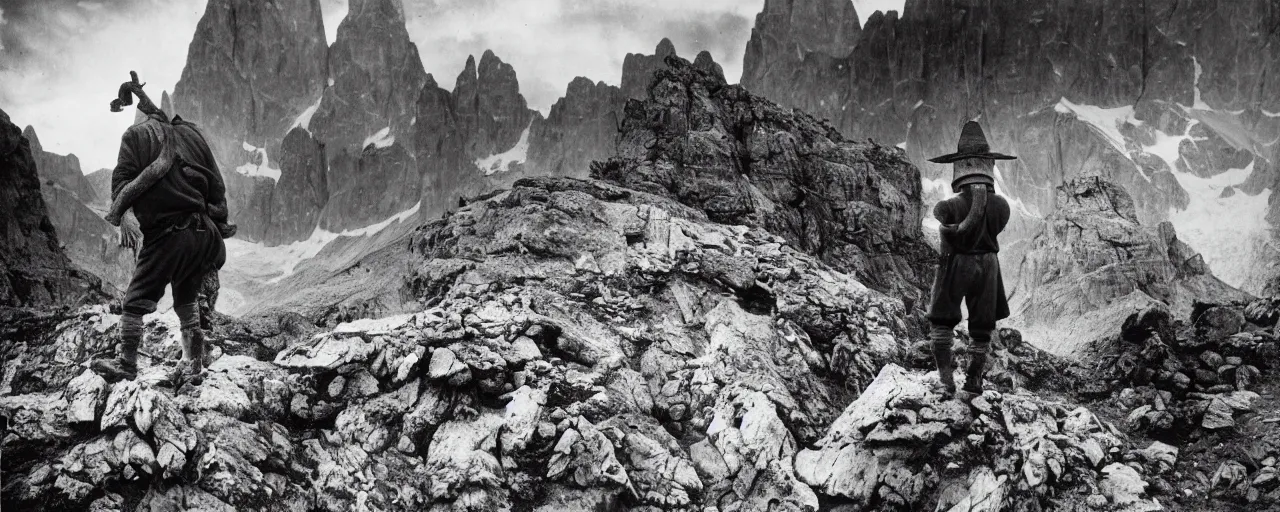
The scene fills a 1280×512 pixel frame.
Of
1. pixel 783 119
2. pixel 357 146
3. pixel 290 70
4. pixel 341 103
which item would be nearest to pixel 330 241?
pixel 357 146

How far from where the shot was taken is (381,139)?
82.8 meters

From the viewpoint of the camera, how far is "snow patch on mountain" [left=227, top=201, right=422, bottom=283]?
2830 inches

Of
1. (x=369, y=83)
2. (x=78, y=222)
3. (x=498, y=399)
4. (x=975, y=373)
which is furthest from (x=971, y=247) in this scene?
(x=369, y=83)

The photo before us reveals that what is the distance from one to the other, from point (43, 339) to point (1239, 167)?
73225 millimetres

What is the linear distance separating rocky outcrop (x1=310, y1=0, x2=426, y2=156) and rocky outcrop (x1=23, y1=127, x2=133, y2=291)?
110 feet

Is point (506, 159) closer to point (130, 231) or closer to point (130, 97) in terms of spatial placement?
point (130, 97)

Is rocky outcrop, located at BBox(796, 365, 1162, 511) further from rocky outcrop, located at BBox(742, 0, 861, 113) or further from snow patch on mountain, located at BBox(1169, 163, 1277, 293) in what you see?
rocky outcrop, located at BBox(742, 0, 861, 113)

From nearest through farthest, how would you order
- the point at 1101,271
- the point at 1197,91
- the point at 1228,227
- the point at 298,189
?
the point at 1101,271 → the point at 1228,227 → the point at 1197,91 → the point at 298,189

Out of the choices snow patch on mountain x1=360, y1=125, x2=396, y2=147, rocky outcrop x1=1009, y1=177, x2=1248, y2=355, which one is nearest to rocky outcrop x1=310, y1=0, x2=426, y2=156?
snow patch on mountain x1=360, y1=125, x2=396, y2=147

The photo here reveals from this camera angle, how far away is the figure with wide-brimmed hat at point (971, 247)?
24.0 ft

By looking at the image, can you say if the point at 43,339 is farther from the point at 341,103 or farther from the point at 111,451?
the point at 341,103

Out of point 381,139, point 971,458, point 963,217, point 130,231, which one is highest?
point 381,139

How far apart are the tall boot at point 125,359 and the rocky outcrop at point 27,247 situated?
9.90 meters

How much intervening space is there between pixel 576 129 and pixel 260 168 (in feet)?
123
